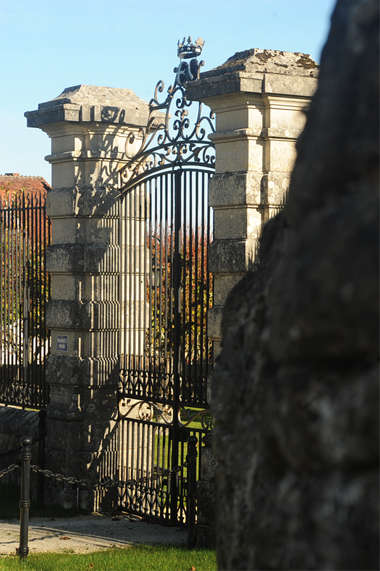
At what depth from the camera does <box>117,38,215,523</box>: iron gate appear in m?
8.49

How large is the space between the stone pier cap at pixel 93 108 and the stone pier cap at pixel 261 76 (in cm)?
158

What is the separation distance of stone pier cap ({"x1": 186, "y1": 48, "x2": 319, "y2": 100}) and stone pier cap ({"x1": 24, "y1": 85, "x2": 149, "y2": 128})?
1585 millimetres

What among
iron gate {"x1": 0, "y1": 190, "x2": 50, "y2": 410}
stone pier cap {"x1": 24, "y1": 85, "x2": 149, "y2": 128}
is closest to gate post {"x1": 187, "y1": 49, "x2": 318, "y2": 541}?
stone pier cap {"x1": 24, "y1": 85, "x2": 149, "y2": 128}

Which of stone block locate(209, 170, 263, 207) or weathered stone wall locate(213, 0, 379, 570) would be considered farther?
stone block locate(209, 170, 263, 207)

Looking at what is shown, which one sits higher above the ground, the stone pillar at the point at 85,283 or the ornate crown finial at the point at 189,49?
the ornate crown finial at the point at 189,49

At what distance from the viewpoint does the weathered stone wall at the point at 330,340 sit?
5.91 ft

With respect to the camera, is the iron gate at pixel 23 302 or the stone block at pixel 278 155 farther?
the iron gate at pixel 23 302

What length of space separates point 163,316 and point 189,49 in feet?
8.78

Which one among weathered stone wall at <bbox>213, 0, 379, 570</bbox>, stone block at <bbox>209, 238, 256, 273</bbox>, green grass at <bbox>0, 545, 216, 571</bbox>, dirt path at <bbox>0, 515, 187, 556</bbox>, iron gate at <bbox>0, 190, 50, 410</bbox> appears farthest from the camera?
iron gate at <bbox>0, 190, 50, 410</bbox>

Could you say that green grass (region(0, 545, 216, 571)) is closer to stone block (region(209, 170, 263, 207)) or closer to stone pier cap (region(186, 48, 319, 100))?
stone block (region(209, 170, 263, 207))

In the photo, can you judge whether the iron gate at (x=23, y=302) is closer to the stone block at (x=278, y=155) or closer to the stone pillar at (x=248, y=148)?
the stone pillar at (x=248, y=148)

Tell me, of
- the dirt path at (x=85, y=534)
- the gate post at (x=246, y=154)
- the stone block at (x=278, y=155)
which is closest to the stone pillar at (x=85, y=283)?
the dirt path at (x=85, y=534)

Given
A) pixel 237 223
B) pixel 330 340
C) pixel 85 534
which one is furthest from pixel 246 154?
pixel 330 340

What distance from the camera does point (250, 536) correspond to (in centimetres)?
226
